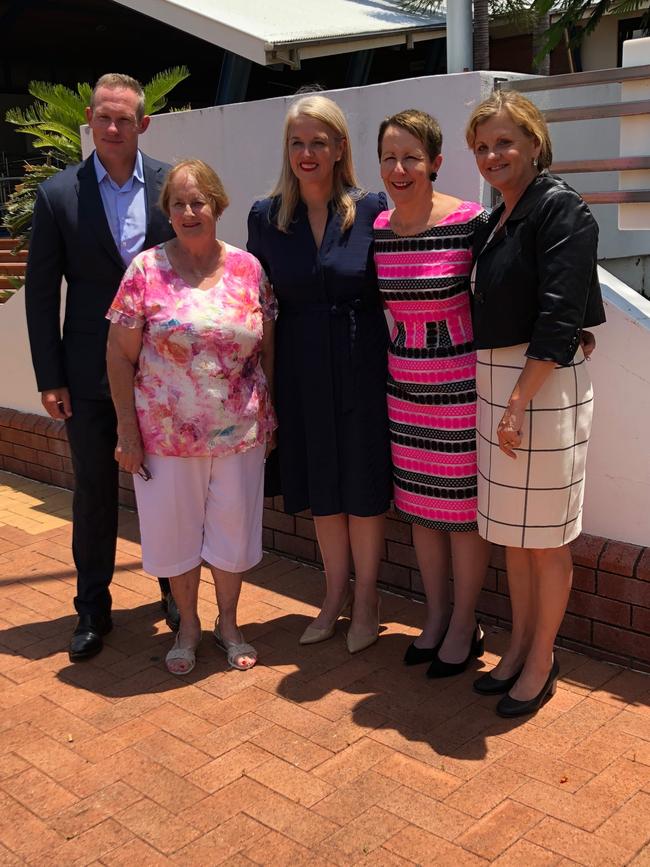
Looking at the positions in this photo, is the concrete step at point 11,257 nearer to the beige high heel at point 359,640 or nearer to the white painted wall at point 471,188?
the white painted wall at point 471,188

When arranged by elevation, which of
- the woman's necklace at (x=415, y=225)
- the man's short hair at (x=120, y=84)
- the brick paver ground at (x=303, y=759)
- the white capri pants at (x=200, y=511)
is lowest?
the brick paver ground at (x=303, y=759)

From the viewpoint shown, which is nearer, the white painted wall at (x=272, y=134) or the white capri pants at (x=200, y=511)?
the white capri pants at (x=200, y=511)

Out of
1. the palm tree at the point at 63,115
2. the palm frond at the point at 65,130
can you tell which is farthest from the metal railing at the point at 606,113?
the palm frond at the point at 65,130

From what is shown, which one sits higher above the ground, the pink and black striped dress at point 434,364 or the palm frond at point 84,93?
the palm frond at point 84,93

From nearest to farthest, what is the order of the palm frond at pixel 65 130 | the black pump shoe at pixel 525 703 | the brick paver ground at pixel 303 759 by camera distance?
the brick paver ground at pixel 303 759
the black pump shoe at pixel 525 703
the palm frond at pixel 65 130

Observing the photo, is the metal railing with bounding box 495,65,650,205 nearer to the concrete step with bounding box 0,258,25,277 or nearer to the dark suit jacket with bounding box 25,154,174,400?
the dark suit jacket with bounding box 25,154,174,400

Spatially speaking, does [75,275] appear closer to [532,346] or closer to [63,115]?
[532,346]

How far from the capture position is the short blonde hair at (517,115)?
3012mm

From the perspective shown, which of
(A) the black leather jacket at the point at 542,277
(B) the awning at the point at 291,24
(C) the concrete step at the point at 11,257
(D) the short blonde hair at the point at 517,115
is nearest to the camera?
(A) the black leather jacket at the point at 542,277

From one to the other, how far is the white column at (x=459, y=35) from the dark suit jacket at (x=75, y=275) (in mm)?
1531

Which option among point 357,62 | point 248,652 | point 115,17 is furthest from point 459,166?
point 115,17

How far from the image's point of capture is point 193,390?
3559mm

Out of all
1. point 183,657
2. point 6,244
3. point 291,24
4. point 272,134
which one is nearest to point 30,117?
point 291,24

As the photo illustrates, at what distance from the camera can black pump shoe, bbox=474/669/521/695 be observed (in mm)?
3533
